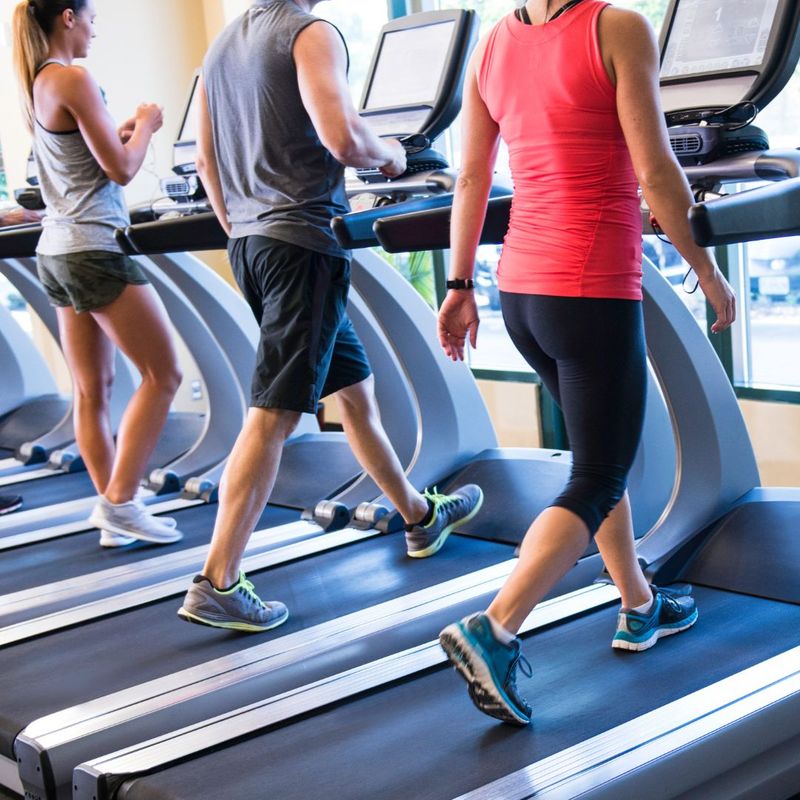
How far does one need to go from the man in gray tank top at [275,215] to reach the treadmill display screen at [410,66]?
0.72 meters

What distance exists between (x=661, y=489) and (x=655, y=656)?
2.44 feet

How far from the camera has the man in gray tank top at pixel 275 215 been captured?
8.22 feet

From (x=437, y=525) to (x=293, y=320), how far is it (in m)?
0.91

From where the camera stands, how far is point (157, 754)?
214 cm

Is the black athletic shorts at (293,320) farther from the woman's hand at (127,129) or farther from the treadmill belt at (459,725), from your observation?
the woman's hand at (127,129)

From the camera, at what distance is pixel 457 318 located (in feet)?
6.99

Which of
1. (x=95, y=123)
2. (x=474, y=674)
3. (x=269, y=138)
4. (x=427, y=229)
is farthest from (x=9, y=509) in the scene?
(x=474, y=674)

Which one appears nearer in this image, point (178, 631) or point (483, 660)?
point (483, 660)

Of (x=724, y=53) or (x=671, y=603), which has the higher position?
(x=724, y=53)

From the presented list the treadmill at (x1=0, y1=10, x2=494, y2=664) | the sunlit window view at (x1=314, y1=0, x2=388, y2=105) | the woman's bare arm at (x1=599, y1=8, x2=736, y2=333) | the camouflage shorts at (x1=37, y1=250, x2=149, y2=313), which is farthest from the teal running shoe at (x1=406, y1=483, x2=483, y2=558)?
the sunlit window view at (x1=314, y1=0, x2=388, y2=105)

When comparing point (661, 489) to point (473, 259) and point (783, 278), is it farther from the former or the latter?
point (783, 278)

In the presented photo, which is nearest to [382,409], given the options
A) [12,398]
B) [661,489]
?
[661,489]

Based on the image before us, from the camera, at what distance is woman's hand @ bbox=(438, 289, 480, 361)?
213 centimetres

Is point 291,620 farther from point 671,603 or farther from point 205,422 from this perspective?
point 205,422
